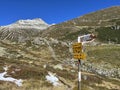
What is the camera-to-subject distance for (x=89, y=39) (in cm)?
1636

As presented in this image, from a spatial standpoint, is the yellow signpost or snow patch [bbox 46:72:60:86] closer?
the yellow signpost

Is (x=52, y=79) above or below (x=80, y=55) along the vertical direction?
below

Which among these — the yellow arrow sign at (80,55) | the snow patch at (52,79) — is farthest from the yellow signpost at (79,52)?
the snow patch at (52,79)

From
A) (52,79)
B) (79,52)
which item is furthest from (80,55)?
(52,79)

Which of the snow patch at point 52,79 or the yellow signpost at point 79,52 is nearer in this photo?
the yellow signpost at point 79,52

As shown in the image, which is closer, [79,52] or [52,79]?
[79,52]

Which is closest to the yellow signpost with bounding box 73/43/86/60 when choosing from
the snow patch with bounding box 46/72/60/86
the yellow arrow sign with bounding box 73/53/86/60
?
the yellow arrow sign with bounding box 73/53/86/60

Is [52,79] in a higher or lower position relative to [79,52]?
lower

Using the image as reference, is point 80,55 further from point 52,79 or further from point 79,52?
point 52,79

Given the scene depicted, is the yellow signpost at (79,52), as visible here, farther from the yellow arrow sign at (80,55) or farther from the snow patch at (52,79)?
the snow patch at (52,79)

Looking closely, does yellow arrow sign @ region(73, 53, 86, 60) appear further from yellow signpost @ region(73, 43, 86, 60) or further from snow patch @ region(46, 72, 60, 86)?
snow patch @ region(46, 72, 60, 86)

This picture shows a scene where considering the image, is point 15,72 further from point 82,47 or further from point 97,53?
point 97,53

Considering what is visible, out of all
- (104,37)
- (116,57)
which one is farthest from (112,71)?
(104,37)

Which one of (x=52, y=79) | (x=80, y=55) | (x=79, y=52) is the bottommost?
(x=52, y=79)
